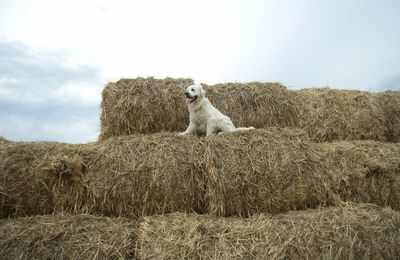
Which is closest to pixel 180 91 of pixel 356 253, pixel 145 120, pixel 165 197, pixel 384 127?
pixel 145 120

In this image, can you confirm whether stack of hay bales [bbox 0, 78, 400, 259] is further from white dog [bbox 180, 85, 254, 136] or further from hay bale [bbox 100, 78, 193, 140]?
white dog [bbox 180, 85, 254, 136]

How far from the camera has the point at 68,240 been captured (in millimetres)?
3396

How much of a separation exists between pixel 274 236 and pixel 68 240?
192 centimetres

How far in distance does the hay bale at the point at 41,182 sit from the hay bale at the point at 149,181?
17 cm

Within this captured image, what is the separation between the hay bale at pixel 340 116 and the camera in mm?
5422

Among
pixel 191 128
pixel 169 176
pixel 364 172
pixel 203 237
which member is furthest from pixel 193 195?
pixel 364 172

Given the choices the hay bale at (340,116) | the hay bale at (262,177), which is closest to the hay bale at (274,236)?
the hay bale at (262,177)

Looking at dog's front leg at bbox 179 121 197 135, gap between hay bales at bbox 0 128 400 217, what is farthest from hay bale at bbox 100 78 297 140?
gap between hay bales at bbox 0 128 400 217

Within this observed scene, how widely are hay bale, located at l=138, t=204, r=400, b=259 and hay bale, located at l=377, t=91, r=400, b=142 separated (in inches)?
101

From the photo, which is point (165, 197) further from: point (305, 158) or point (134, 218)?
point (305, 158)

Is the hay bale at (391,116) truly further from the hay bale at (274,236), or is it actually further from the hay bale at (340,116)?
the hay bale at (274,236)

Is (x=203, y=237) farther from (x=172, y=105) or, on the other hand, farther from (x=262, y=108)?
(x=262, y=108)

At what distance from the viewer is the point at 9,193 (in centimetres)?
395

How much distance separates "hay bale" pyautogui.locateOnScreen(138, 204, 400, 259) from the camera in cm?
315
